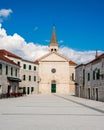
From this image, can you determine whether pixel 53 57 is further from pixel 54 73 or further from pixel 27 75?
pixel 27 75

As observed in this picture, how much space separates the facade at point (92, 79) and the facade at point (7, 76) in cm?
1237

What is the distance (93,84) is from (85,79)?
6960 millimetres

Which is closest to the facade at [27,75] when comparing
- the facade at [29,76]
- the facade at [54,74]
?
the facade at [29,76]

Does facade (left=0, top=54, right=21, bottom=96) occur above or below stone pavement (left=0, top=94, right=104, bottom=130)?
above

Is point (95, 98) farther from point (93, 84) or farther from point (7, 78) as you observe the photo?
point (7, 78)

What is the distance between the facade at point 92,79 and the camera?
127 ft

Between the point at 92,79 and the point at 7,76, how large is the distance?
1550 centimetres

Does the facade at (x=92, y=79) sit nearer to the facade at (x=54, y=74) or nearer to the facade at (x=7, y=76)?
the facade at (x=7, y=76)

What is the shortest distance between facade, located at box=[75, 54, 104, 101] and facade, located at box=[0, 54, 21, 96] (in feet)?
40.6

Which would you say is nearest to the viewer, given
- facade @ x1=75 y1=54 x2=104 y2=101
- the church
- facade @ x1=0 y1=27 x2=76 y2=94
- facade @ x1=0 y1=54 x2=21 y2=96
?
facade @ x1=75 y1=54 x2=104 y2=101

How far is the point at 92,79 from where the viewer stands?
44281 mm

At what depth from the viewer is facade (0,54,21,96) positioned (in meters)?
48.1

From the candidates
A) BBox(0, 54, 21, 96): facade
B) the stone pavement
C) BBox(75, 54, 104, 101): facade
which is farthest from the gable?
the stone pavement

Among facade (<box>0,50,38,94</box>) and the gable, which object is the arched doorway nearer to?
facade (<box>0,50,38,94</box>)
